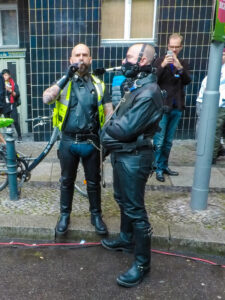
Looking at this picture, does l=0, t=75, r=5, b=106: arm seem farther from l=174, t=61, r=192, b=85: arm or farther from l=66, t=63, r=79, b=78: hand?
l=66, t=63, r=79, b=78: hand

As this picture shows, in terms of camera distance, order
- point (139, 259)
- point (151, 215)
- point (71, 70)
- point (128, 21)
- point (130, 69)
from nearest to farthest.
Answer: point (130, 69)
point (139, 259)
point (71, 70)
point (151, 215)
point (128, 21)

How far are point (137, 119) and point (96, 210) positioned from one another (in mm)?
1479

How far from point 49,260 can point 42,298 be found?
0.57 metres

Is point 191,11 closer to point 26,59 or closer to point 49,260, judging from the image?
point 26,59

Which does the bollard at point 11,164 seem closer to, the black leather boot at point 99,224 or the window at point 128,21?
the black leather boot at point 99,224

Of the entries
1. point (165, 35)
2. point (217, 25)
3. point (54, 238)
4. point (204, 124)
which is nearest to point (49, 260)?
point (54, 238)

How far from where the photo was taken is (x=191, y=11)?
23.3ft

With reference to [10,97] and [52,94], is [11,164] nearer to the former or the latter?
[52,94]

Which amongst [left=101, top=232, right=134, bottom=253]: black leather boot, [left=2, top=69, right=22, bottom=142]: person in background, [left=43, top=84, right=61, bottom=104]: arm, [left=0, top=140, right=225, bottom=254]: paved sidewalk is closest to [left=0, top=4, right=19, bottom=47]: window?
[left=2, top=69, right=22, bottom=142]: person in background

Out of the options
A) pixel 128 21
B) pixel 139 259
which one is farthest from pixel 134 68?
pixel 128 21

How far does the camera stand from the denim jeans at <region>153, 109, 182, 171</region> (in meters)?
4.90

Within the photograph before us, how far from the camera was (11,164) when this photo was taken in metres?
4.07

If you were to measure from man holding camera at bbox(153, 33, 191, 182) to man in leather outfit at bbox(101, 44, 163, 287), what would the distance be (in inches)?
66.8

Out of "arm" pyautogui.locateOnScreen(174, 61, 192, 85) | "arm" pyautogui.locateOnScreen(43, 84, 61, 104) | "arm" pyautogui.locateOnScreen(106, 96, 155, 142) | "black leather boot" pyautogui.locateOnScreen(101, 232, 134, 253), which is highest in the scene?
"arm" pyautogui.locateOnScreen(174, 61, 192, 85)
